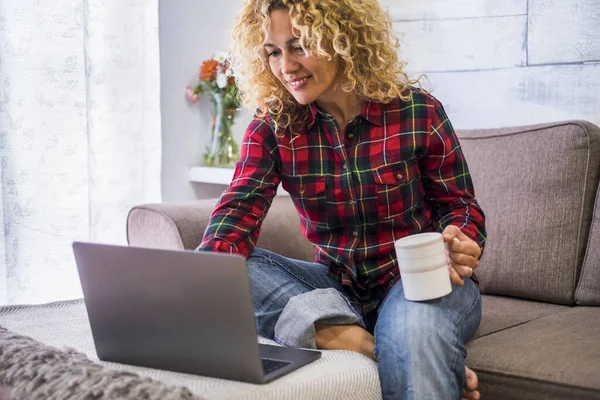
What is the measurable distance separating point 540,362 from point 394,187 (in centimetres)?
42

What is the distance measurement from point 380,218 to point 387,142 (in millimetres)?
146

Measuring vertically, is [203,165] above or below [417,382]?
above

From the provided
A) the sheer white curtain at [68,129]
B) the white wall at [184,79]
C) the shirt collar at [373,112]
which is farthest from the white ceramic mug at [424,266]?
the white wall at [184,79]

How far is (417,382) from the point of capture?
1245mm

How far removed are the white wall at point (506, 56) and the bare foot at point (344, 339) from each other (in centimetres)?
100

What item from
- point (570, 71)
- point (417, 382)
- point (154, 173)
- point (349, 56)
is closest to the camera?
point (417, 382)

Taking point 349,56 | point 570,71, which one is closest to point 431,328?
point 349,56

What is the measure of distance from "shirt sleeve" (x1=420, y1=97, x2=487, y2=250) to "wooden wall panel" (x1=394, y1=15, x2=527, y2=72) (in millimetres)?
699

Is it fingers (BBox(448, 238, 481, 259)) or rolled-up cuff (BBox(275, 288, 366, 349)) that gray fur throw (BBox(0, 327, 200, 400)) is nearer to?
rolled-up cuff (BBox(275, 288, 366, 349))

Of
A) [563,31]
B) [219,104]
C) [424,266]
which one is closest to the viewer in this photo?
[424,266]

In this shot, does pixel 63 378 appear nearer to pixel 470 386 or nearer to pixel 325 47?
pixel 470 386

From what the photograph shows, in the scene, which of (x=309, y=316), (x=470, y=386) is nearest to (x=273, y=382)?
(x=309, y=316)

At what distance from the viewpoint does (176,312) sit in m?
1.15

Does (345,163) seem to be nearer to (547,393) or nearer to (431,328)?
(431,328)
